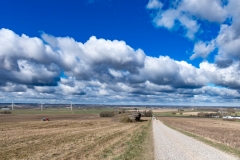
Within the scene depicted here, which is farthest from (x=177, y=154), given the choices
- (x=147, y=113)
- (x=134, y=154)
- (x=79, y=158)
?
(x=147, y=113)

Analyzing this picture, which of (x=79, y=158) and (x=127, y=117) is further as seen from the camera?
(x=127, y=117)

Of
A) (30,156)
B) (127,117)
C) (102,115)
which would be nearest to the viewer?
(30,156)

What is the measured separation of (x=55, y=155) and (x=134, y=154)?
6219 millimetres

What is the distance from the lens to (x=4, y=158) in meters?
19.8

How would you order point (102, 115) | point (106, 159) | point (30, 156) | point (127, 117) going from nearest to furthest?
point (106, 159), point (30, 156), point (127, 117), point (102, 115)

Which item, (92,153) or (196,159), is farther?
(92,153)

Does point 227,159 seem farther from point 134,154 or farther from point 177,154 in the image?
point 134,154

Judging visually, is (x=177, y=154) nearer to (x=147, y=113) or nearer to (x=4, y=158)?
(x=4, y=158)

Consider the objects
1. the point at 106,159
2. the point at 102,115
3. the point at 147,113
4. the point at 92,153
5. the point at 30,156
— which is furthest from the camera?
the point at 147,113

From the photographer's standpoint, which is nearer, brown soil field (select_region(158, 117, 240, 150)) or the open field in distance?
the open field in distance

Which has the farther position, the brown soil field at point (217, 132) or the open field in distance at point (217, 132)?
the brown soil field at point (217, 132)

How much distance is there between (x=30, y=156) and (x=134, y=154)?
8.06 meters

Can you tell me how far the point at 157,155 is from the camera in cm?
2095

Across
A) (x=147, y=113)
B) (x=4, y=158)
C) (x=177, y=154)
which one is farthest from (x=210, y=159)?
(x=147, y=113)
